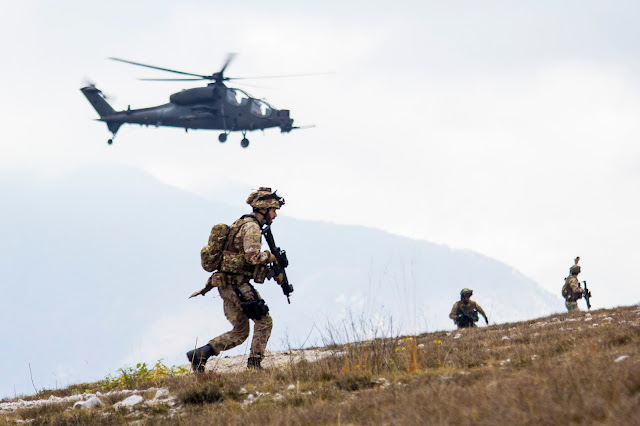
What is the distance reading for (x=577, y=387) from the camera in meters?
5.05

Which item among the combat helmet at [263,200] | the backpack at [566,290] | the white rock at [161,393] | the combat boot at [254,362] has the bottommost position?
the white rock at [161,393]

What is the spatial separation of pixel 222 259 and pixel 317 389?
3388mm

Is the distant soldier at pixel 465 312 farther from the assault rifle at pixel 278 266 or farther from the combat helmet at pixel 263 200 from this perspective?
Result: the combat helmet at pixel 263 200

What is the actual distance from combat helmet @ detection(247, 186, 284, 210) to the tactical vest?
19 centimetres

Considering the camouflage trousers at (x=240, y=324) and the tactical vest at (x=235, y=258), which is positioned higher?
the tactical vest at (x=235, y=258)

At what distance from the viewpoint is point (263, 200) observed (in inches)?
405

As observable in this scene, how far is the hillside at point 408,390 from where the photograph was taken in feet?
15.7

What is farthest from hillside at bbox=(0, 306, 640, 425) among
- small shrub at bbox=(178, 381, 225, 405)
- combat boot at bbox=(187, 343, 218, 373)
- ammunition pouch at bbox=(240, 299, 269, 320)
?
ammunition pouch at bbox=(240, 299, 269, 320)

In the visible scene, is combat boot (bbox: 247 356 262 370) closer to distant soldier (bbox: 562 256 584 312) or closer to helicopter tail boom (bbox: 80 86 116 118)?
distant soldier (bbox: 562 256 584 312)

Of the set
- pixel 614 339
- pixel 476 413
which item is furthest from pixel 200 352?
pixel 476 413

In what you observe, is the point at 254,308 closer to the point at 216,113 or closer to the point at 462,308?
the point at 462,308

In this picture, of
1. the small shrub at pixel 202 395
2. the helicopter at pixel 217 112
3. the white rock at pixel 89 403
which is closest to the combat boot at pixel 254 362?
the white rock at pixel 89 403

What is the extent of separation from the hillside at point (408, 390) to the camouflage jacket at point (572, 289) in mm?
13167

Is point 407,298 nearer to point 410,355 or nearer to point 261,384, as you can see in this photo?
point 410,355
